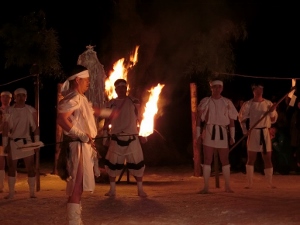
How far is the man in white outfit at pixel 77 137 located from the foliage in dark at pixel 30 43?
25.3 feet

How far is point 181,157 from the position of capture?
19266mm

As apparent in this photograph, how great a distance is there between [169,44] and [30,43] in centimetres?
424

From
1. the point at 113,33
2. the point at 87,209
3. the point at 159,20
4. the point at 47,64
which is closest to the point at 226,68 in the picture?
the point at 159,20

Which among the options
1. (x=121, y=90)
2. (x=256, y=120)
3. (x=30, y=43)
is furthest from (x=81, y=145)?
(x=30, y=43)

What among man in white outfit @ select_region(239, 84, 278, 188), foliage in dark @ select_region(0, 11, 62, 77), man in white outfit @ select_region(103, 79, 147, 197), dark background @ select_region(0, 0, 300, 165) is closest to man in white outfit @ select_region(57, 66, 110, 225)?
man in white outfit @ select_region(103, 79, 147, 197)

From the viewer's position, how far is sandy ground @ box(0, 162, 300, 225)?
27.3ft

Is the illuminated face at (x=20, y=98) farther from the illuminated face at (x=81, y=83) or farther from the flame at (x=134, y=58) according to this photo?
the flame at (x=134, y=58)

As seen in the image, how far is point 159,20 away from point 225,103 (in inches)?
264

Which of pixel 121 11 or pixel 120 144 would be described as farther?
pixel 121 11

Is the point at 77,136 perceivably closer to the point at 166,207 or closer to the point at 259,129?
the point at 166,207

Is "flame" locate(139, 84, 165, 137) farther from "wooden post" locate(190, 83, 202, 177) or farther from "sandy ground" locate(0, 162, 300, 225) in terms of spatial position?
"wooden post" locate(190, 83, 202, 177)

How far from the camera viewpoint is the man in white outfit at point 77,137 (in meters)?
7.26

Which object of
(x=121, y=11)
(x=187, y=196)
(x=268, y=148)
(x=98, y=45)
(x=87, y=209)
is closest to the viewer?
(x=87, y=209)

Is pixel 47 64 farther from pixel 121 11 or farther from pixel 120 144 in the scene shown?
pixel 120 144
